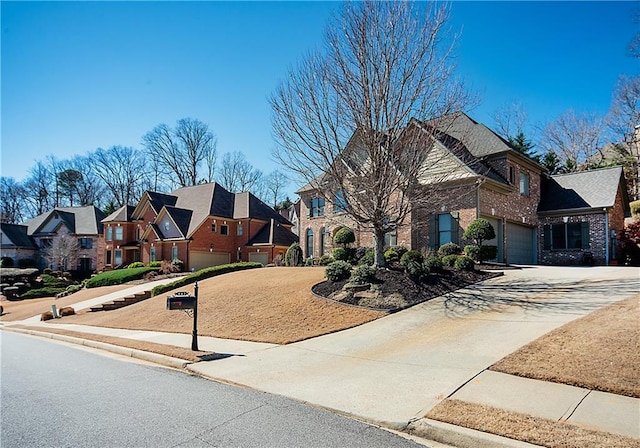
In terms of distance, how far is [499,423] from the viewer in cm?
461

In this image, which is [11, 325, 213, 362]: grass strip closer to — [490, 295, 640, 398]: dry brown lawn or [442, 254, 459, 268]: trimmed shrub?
[490, 295, 640, 398]: dry brown lawn

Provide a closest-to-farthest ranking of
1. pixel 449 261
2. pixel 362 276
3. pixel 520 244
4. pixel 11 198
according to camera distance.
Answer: pixel 362 276 < pixel 449 261 < pixel 520 244 < pixel 11 198

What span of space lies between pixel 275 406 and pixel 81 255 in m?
48.8

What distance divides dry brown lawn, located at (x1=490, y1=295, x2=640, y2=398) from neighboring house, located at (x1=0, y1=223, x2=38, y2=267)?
53984mm

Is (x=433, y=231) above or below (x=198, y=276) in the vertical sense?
above

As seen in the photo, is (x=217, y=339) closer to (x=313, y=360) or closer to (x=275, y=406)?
(x=313, y=360)

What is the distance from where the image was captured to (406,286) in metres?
13.9

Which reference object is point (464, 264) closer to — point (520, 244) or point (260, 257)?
point (520, 244)

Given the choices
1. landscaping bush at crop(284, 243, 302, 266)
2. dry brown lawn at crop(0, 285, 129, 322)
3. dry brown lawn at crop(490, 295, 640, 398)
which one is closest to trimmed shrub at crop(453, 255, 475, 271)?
dry brown lawn at crop(490, 295, 640, 398)

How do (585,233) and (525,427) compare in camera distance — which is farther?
(585,233)

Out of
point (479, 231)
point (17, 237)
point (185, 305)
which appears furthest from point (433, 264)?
point (17, 237)

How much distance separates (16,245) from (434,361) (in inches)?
2082

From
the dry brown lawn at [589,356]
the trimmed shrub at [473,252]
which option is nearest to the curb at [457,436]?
the dry brown lawn at [589,356]

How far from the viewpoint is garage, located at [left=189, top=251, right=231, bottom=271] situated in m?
35.7
